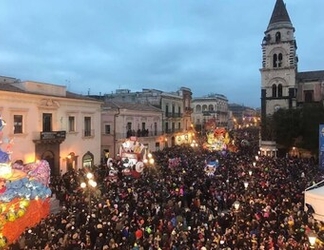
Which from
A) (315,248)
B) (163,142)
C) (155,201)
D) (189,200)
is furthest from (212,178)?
(163,142)

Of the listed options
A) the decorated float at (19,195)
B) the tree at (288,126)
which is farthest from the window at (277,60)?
the decorated float at (19,195)

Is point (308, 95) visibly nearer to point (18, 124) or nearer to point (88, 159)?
point (88, 159)

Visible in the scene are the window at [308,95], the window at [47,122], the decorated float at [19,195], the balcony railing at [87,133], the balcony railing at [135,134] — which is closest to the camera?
the decorated float at [19,195]

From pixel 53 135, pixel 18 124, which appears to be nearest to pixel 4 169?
pixel 18 124

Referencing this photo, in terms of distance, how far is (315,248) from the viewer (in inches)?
402

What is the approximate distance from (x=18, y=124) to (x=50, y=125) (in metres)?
2.76

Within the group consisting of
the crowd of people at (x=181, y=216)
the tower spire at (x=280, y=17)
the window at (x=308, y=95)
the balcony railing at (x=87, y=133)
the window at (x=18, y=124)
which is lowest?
the crowd of people at (x=181, y=216)

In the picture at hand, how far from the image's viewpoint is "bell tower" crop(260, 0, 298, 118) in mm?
46188

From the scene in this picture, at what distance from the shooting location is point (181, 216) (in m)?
13.8

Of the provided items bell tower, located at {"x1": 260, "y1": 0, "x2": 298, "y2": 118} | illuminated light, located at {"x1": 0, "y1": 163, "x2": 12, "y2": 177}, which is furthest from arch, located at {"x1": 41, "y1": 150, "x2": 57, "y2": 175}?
bell tower, located at {"x1": 260, "y1": 0, "x2": 298, "y2": 118}

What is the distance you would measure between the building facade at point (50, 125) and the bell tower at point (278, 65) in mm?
26771

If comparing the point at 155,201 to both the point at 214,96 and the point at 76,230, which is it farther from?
the point at 214,96

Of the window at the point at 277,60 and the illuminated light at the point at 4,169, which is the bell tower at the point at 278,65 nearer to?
the window at the point at 277,60

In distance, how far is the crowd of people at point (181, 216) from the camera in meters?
11.0
